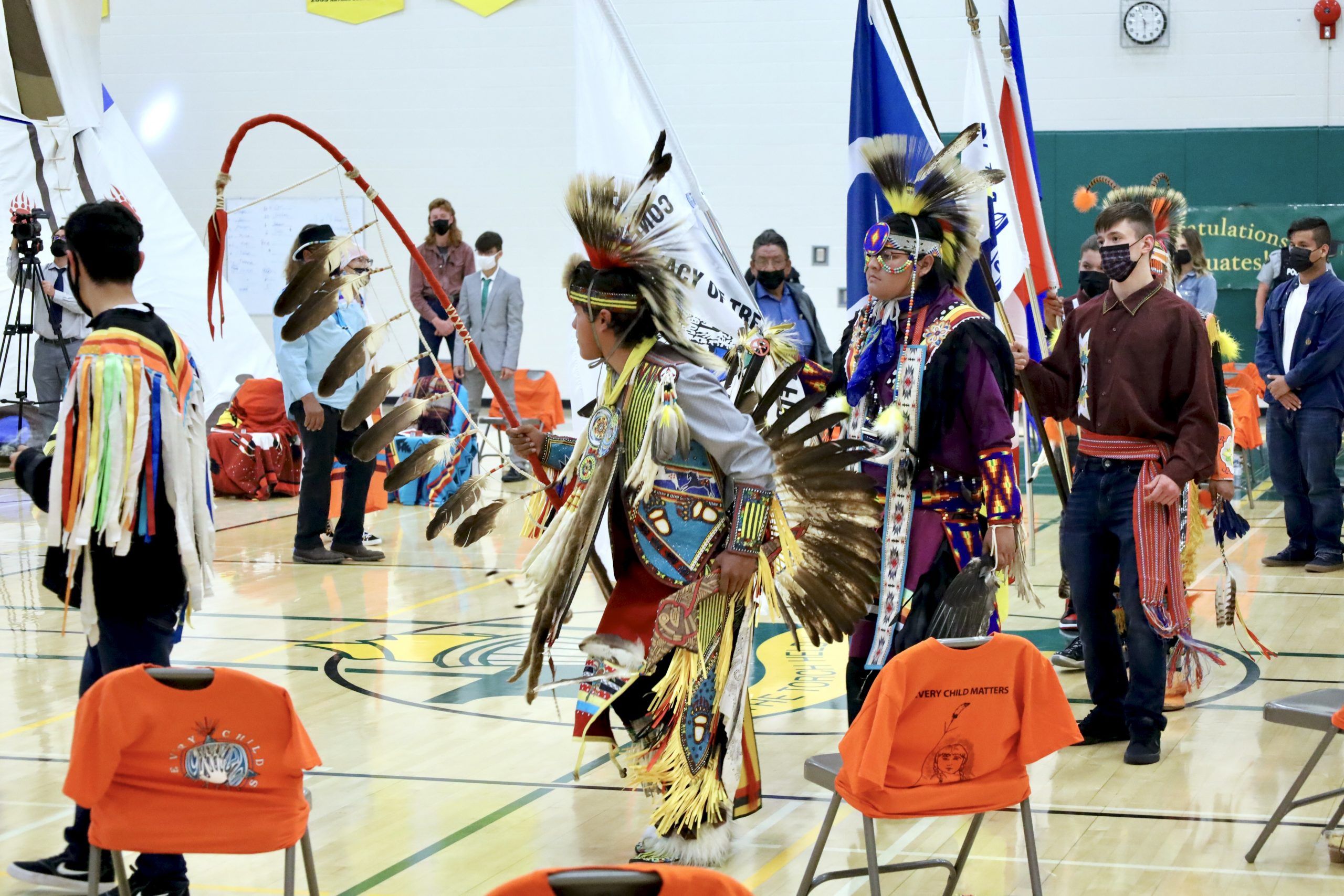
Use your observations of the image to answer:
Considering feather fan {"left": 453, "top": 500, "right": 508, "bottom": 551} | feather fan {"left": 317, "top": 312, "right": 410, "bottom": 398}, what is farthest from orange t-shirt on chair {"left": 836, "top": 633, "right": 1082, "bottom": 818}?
feather fan {"left": 317, "top": 312, "right": 410, "bottom": 398}

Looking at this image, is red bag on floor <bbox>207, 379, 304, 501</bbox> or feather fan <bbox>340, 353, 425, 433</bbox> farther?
red bag on floor <bbox>207, 379, 304, 501</bbox>

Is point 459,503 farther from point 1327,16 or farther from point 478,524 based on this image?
point 1327,16

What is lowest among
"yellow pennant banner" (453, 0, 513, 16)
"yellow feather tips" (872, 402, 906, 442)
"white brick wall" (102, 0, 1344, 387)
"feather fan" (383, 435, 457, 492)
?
"feather fan" (383, 435, 457, 492)

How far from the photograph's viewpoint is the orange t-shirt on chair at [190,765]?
2443 millimetres

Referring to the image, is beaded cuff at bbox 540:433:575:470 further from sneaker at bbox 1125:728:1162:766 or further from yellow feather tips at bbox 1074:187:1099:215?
yellow feather tips at bbox 1074:187:1099:215

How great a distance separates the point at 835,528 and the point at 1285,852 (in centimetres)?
119

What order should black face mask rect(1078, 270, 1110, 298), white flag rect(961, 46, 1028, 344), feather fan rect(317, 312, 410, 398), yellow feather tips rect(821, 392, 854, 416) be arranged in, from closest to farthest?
feather fan rect(317, 312, 410, 398) → yellow feather tips rect(821, 392, 854, 416) → white flag rect(961, 46, 1028, 344) → black face mask rect(1078, 270, 1110, 298)

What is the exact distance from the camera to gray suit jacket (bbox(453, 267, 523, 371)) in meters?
9.17

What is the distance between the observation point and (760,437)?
3238 mm

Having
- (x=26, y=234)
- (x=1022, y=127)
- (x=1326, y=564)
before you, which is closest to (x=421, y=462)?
(x=1022, y=127)

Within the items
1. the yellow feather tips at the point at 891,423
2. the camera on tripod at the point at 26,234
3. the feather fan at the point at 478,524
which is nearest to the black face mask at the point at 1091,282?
the yellow feather tips at the point at 891,423

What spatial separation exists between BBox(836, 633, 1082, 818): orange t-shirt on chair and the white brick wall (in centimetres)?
957

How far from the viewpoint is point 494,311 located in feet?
30.1

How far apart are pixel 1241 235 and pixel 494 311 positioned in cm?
630
